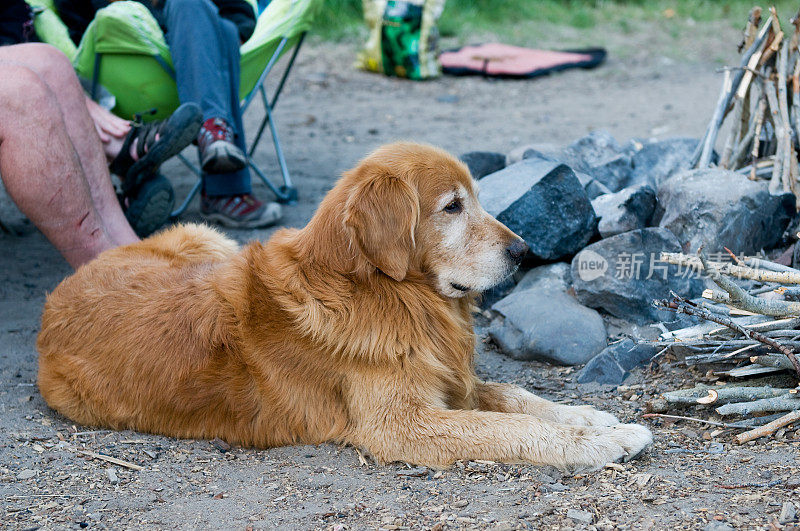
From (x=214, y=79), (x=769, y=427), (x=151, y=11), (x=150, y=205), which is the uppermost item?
(x=151, y=11)

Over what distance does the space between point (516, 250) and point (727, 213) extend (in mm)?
1609

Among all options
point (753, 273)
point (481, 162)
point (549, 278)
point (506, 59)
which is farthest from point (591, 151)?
point (506, 59)

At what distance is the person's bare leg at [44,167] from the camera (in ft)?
13.3

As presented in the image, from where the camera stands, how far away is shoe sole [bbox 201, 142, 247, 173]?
518cm

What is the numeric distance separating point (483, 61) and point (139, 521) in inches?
362

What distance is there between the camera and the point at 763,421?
10.0ft

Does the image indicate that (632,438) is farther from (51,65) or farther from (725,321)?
(51,65)

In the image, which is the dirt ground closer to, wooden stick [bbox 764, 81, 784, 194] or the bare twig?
the bare twig

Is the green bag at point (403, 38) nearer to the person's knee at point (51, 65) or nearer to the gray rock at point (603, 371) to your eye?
the person's knee at point (51, 65)

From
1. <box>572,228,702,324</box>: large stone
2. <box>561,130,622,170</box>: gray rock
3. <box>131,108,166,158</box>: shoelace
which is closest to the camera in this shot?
<box>572,228,702,324</box>: large stone

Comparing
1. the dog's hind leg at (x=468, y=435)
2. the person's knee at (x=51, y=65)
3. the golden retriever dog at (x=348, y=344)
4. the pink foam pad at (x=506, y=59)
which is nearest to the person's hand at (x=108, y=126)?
the person's knee at (x=51, y=65)

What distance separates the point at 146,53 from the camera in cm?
553

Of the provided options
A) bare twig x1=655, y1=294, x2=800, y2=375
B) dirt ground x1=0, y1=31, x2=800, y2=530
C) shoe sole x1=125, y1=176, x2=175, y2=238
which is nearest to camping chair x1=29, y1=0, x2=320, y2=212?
shoe sole x1=125, y1=176, x2=175, y2=238

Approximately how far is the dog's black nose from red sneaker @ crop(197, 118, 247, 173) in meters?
2.59
